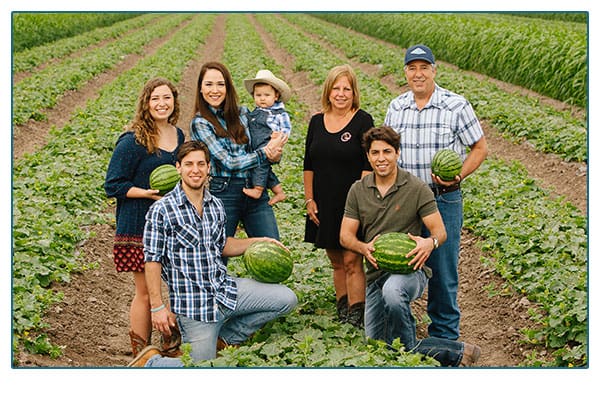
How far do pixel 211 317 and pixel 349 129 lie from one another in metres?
1.90

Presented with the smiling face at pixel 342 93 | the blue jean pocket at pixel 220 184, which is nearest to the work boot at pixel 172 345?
the blue jean pocket at pixel 220 184

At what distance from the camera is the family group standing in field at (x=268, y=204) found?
5422 millimetres

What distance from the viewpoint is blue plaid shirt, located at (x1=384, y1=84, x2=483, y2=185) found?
579 cm

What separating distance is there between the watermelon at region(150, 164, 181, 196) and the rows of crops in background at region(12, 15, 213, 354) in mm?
1677

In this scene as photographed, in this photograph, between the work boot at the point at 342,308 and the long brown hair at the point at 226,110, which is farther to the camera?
the work boot at the point at 342,308

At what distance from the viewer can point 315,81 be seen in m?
20.1

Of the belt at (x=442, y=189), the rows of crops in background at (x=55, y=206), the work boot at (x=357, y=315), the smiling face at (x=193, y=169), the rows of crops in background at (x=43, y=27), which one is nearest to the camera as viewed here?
the smiling face at (x=193, y=169)

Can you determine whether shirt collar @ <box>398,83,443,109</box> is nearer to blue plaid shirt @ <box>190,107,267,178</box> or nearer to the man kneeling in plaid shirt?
blue plaid shirt @ <box>190,107,267,178</box>

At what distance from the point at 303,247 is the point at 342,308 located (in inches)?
72.7

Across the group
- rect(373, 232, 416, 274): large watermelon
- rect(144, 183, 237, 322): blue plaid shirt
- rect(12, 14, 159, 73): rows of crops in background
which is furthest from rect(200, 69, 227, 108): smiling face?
rect(12, 14, 159, 73): rows of crops in background

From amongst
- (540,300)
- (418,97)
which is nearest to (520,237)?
(540,300)

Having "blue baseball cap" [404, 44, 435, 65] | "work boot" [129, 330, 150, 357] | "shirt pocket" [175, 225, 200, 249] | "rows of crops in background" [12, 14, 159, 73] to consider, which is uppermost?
"rows of crops in background" [12, 14, 159, 73]

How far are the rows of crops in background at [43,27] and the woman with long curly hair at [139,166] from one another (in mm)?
20424

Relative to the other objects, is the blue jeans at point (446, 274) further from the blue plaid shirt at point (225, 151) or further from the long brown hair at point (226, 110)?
the long brown hair at point (226, 110)
